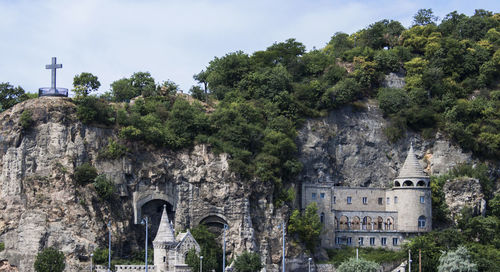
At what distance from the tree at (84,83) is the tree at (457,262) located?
141ft

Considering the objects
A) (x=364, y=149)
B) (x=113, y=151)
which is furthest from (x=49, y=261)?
(x=364, y=149)

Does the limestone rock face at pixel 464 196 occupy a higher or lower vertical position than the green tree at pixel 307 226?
higher

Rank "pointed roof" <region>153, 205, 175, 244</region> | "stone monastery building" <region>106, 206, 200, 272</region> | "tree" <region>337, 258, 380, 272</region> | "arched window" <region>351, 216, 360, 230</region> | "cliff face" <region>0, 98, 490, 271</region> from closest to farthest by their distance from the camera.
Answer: "stone monastery building" <region>106, 206, 200, 272</region>
"pointed roof" <region>153, 205, 175, 244</region>
"cliff face" <region>0, 98, 490, 271</region>
"tree" <region>337, 258, 380, 272</region>
"arched window" <region>351, 216, 360, 230</region>

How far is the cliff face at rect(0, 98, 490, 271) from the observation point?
99375 millimetres

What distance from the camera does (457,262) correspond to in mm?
100188

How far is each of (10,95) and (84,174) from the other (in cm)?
2550

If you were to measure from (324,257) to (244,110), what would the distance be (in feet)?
65.1

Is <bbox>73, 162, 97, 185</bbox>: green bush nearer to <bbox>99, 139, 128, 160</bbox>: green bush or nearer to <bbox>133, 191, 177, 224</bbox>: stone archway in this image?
<bbox>99, 139, 128, 160</bbox>: green bush

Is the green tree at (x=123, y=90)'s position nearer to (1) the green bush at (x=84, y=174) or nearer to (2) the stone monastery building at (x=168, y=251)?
(1) the green bush at (x=84, y=174)

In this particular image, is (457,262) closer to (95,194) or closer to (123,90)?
(95,194)

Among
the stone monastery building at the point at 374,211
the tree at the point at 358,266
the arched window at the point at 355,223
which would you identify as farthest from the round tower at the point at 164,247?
the arched window at the point at 355,223

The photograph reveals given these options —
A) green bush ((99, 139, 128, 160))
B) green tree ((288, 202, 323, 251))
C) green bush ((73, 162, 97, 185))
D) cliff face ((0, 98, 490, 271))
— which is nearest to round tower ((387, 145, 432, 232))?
green tree ((288, 202, 323, 251))

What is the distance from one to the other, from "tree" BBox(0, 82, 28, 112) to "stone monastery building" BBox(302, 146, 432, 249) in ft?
124

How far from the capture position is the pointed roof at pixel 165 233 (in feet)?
320
